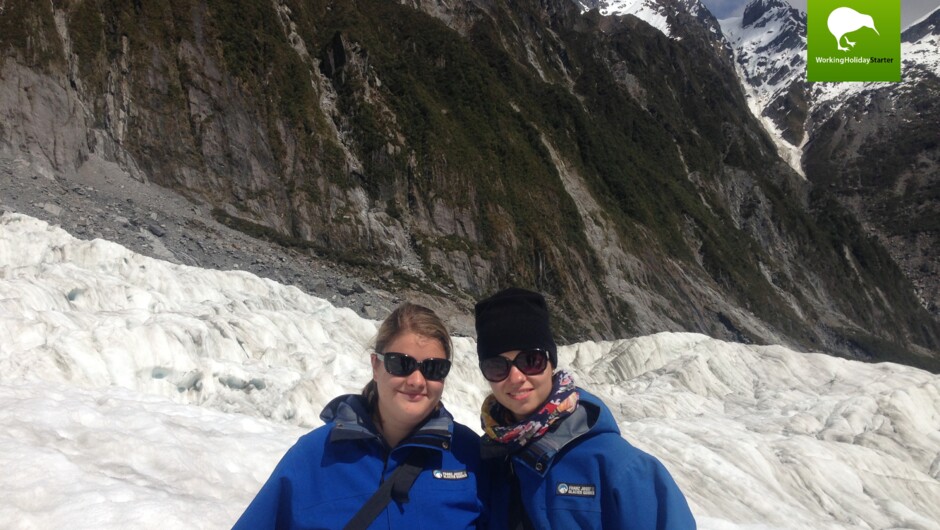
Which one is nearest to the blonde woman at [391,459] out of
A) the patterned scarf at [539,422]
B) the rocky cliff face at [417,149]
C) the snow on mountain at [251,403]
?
the patterned scarf at [539,422]

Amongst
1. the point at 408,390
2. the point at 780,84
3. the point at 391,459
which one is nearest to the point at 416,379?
the point at 408,390

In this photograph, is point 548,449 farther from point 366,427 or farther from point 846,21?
point 846,21

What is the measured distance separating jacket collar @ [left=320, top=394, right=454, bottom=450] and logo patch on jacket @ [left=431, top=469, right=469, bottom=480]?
0.09 meters

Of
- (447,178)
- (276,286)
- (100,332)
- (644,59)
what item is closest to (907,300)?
(644,59)

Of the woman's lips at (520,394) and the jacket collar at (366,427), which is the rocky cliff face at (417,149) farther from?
the woman's lips at (520,394)

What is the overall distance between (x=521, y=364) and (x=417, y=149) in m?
42.1

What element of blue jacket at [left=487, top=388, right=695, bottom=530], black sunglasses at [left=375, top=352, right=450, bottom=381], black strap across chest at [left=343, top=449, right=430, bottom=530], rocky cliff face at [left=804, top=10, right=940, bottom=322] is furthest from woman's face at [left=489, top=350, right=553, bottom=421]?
rocky cliff face at [left=804, top=10, right=940, bottom=322]

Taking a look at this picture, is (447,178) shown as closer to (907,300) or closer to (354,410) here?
(354,410)

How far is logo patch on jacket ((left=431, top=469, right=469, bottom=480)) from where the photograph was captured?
91.2 inches

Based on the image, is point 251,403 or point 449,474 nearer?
point 449,474

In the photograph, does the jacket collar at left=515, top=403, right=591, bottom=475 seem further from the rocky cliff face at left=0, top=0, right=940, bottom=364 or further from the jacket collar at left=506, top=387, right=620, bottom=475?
the rocky cliff face at left=0, top=0, right=940, bottom=364

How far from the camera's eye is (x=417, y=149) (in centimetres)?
4328

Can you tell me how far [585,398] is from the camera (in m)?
2.41

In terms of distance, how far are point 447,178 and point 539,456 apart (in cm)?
4193
